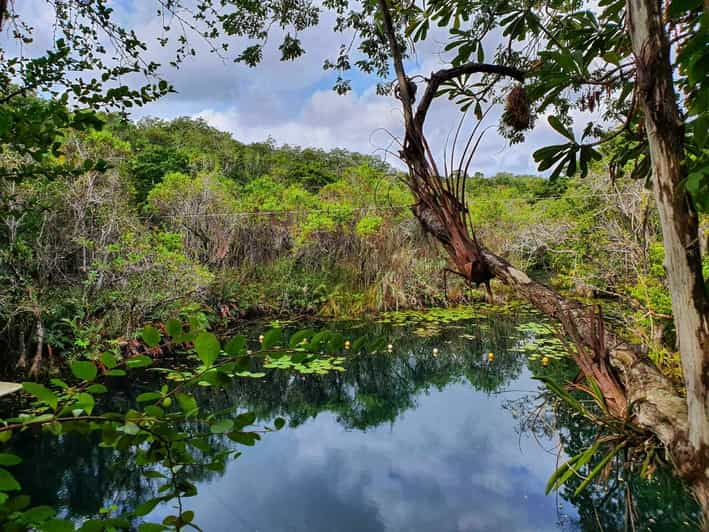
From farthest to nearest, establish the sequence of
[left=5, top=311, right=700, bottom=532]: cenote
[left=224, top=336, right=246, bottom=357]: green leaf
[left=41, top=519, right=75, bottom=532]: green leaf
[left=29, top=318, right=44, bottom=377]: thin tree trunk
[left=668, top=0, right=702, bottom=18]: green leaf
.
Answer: [left=29, top=318, right=44, bottom=377]: thin tree trunk → [left=5, top=311, right=700, bottom=532]: cenote → [left=668, top=0, right=702, bottom=18]: green leaf → [left=224, top=336, right=246, bottom=357]: green leaf → [left=41, top=519, right=75, bottom=532]: green leaf

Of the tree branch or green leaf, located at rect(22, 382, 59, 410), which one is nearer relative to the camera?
green leaf, located at rect(22, 382, 59, 410)

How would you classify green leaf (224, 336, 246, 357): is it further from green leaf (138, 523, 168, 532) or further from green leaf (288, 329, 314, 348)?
green leaf (138, 523, 168, 532)

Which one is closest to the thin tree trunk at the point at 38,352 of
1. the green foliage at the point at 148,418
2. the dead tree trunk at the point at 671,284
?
the green foliage at the point at 148,418

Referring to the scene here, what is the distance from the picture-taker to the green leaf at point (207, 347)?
0.42 meters

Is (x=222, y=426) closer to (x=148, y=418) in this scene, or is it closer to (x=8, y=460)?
(x=148, y=418)

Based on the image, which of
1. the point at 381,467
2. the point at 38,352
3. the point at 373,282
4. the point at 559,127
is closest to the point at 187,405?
the point at 559,127

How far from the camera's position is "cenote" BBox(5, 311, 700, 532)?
7.39 feet

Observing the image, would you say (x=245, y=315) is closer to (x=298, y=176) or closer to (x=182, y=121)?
(x=298, y=176)

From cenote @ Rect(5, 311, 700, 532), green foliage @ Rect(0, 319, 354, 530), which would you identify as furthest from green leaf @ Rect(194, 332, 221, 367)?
cenote @ Rect(5, 311, 700, 532)

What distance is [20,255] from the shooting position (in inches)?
126

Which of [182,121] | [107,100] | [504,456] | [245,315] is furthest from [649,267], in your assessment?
[182,121]

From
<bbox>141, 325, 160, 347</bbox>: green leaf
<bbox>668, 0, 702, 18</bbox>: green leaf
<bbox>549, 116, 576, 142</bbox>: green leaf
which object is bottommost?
<bbox>141, 325, 160, 347</bbox>: green leaf

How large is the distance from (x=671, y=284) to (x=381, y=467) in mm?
2674

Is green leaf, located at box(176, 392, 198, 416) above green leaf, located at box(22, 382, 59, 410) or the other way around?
the other way around
